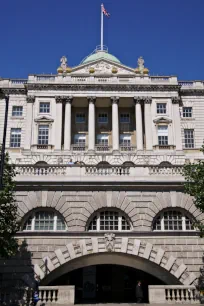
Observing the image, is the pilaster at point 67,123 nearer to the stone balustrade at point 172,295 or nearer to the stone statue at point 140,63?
the stone statue at point 140,63

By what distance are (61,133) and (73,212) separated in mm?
32516

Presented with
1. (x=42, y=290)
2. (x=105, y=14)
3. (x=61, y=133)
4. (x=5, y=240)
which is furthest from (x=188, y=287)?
(x=105, y=14)

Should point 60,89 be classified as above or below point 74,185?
above

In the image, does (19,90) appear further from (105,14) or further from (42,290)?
(42,290)

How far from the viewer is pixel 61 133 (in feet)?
174

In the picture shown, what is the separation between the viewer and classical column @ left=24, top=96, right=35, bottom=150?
2030 inches

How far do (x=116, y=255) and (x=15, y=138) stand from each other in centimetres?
3607

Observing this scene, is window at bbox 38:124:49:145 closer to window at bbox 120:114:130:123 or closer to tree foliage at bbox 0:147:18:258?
window at bbox 120:114:130:123

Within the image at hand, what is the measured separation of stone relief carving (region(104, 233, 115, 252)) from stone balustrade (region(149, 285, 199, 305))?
3103 millimetres

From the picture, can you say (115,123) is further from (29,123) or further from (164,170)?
(164,170)

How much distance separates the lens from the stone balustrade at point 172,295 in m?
18.7

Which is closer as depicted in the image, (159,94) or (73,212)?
(73,212)

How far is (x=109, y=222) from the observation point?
21.8 m

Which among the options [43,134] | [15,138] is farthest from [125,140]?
[15,138]
